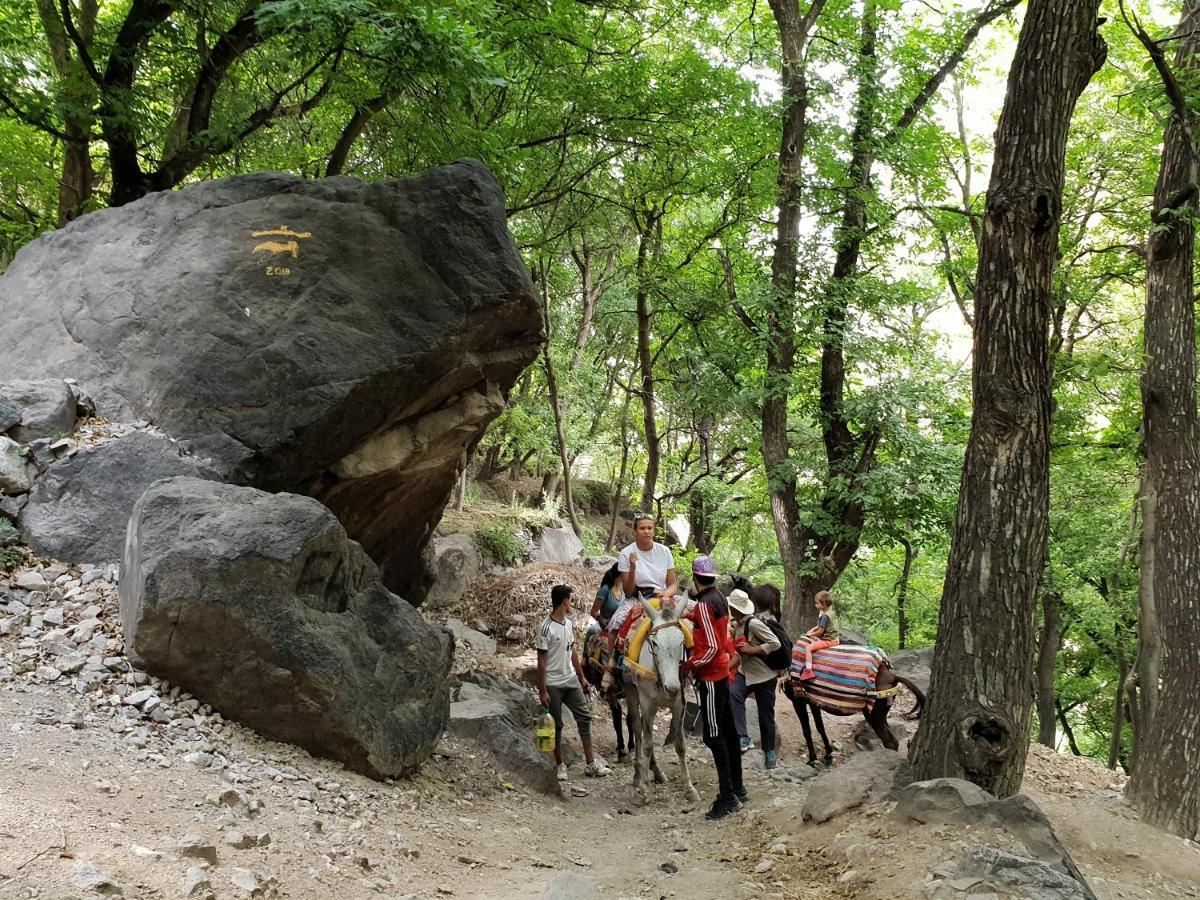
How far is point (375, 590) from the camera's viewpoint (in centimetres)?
690

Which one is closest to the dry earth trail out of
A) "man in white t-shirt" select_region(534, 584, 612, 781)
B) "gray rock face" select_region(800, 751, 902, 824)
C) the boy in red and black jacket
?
"gray rock face" select_region(800, 751, 902, 824)

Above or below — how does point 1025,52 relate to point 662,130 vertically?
below

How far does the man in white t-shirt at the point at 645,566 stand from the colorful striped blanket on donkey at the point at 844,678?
184cm

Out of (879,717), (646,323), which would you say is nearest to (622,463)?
(646,323)

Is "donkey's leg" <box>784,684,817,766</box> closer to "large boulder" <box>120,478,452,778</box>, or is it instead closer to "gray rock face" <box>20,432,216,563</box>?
"large boulder" <box>120,478,452,778</box>

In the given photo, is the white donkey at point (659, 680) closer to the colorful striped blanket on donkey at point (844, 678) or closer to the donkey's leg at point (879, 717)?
the colorful striped blanket on donkey at point (844, 678)

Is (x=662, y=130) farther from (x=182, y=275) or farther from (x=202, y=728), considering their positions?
(x=202, y=728)

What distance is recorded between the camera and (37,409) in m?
7.36

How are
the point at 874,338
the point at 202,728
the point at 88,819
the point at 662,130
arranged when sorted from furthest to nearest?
the point at 874,338, the point at 662,130, the point at 202,728, the point at 88,819

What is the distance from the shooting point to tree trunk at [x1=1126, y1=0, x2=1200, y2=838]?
8797 mm

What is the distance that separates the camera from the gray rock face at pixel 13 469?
22.7 ft

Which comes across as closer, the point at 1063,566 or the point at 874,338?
the point at 874,338

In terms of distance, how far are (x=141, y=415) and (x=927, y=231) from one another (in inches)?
558

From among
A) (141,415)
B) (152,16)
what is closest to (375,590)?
(141,415)
